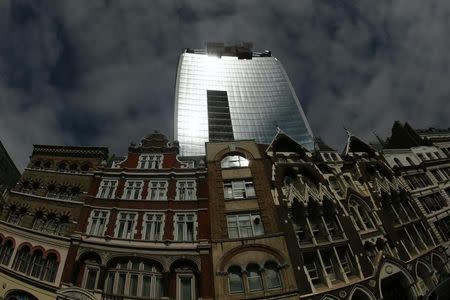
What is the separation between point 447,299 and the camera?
22.5 m

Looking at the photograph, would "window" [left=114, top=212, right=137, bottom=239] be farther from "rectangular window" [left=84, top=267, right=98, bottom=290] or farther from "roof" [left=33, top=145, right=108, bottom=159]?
"roof" [left=33, top=145, right=108, bottom=159]

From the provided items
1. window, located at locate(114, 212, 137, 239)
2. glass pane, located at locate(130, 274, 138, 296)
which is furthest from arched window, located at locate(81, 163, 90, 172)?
glass pane, located at locate(130, 274, 138, 296)

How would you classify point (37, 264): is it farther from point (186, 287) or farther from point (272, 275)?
point (272, 275)

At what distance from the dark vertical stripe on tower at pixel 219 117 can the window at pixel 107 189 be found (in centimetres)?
10168

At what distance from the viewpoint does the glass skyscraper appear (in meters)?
142

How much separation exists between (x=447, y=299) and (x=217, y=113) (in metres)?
132

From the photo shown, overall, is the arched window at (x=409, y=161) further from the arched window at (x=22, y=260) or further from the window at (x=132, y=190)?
the arched window at (x=22, y=260)

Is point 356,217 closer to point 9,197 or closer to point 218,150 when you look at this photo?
point 218,150

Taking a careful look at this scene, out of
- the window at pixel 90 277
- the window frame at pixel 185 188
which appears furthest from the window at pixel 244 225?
the window at pixel 90 277

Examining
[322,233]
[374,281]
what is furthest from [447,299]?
[322,233]

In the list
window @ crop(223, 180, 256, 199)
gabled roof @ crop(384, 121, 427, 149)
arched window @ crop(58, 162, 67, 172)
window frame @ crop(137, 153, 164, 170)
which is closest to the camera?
window @ crop(223, 180, 256, 199)

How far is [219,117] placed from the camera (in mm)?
149250

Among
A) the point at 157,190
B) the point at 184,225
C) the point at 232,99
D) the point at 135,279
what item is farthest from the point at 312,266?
the point at 232,99

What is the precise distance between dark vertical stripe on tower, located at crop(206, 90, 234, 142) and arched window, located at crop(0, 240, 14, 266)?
354 ft
